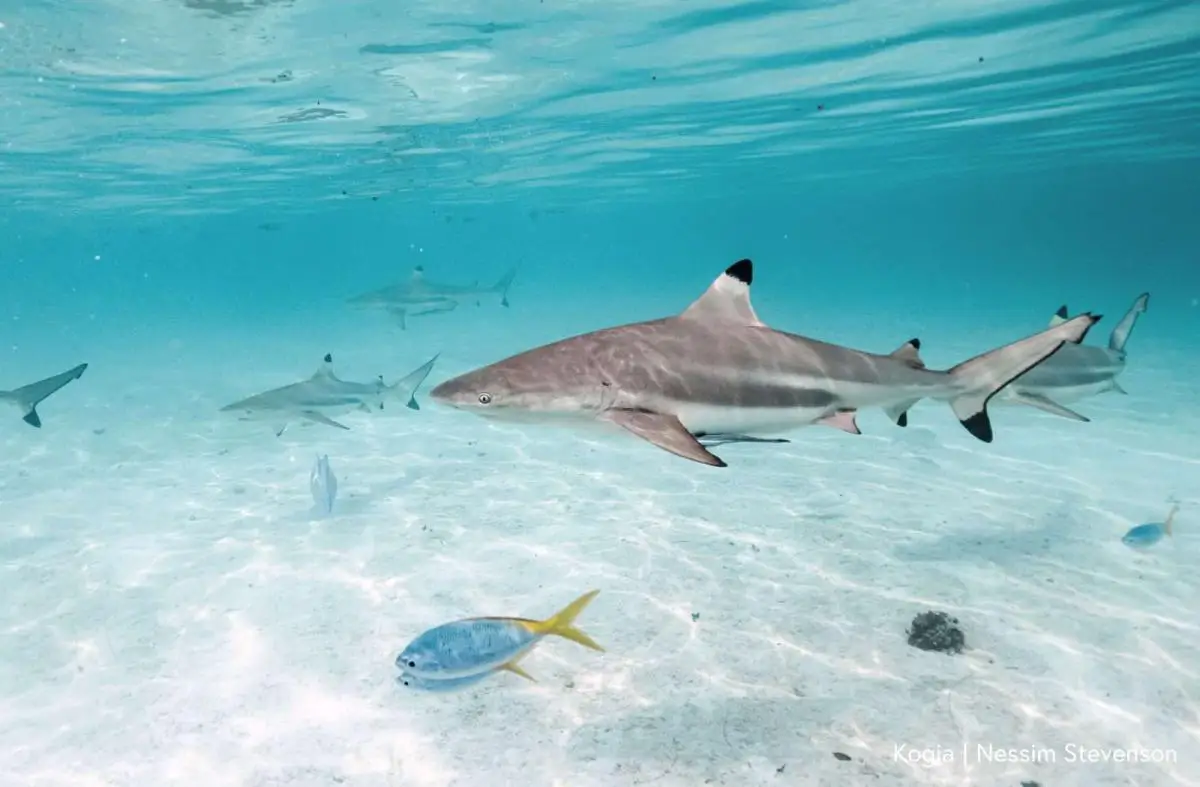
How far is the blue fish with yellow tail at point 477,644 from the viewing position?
360 cm

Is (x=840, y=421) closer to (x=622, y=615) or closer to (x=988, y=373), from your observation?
(x=988, y=373)

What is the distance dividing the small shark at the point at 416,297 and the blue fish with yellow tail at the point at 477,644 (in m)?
16.3

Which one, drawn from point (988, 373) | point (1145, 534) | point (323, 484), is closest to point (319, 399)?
point (323, 484)

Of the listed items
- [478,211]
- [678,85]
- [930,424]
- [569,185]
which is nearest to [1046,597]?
[930,424]

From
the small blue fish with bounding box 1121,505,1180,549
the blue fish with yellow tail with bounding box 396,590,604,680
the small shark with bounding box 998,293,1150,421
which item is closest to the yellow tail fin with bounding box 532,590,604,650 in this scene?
the blue fish with yellow tail with bounding box 396,590,604,680

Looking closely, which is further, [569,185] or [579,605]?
[569,185]

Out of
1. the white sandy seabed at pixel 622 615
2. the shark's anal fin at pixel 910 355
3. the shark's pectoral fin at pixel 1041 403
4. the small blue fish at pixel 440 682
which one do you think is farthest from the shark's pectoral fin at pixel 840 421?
the shark's pectoral fin at pixel 1041 403

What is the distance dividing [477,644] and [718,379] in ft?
6.10

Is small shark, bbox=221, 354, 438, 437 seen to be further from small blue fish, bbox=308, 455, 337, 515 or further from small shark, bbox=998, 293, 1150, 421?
small shark, bbox=998, 293, 1150, 421

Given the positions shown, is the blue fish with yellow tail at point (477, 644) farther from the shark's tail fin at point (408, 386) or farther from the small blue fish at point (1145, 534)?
the shark's tail fin at point (408, 386)

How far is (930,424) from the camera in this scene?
1302cm

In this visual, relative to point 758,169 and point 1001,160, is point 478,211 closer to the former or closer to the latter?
point 758,169

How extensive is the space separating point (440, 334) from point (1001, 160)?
31.5 meters

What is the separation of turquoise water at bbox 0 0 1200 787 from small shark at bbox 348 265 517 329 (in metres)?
2.06
